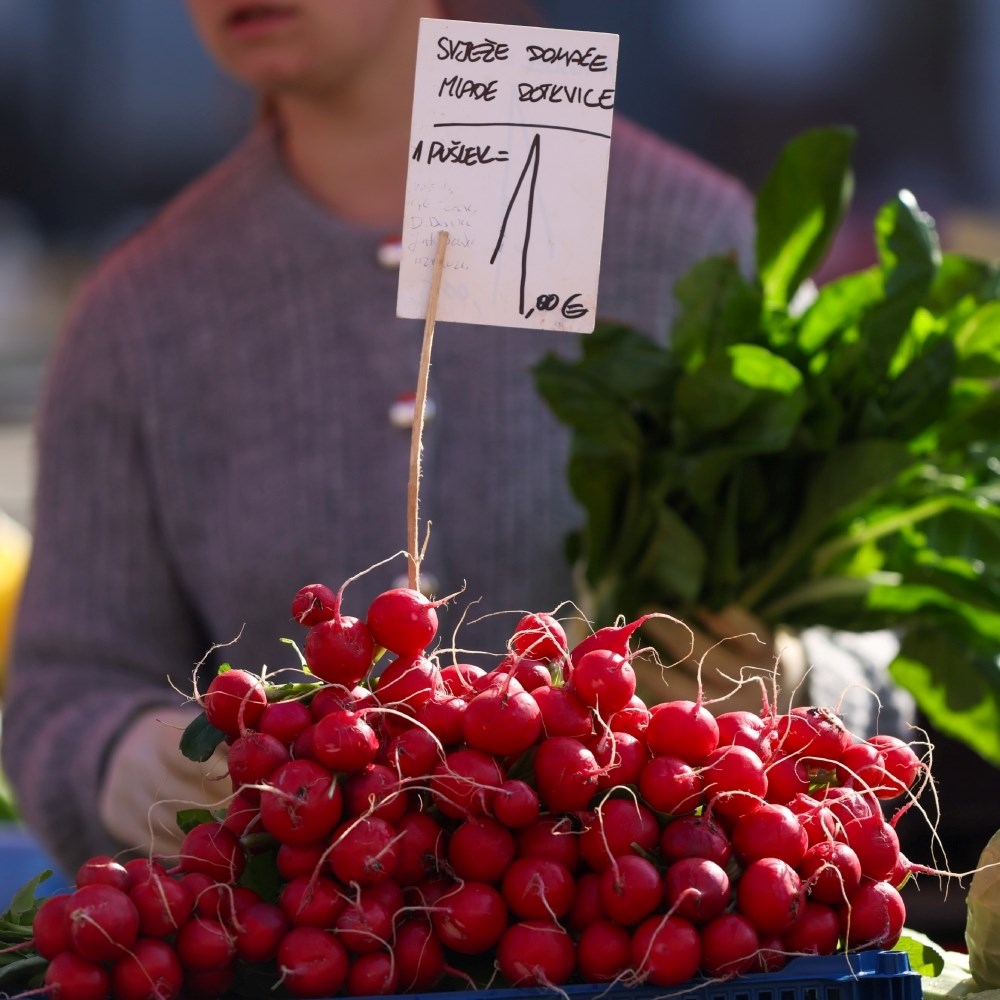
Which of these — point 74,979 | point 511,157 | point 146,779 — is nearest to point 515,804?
point 74,979

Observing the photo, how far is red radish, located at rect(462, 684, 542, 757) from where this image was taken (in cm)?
78

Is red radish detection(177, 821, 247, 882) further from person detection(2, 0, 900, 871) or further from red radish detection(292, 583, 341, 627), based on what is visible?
person detection(2, 0, 900, 871)

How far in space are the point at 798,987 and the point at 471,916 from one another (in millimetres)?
189

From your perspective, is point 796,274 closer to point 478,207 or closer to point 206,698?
point 478,207

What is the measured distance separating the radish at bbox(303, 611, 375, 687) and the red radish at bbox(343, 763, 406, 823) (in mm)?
59

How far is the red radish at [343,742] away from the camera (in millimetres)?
771

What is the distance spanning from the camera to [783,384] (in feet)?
4.34

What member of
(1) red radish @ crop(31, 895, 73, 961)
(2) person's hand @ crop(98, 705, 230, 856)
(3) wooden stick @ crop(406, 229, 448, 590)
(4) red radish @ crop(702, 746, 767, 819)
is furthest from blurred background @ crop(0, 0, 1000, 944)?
(4) red radish @ crop(702, 746, 767, 819)

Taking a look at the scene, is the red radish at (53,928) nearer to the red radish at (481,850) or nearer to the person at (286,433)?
the red radish at (481,850)

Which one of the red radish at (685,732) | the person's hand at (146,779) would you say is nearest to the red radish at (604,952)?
the red radish at (685,732)

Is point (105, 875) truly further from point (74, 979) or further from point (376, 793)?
point (376, 793)

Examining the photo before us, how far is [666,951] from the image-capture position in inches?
29.4

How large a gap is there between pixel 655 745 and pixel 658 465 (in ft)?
2.17

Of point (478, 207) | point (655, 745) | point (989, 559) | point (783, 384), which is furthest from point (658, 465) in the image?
point (655, 745)
